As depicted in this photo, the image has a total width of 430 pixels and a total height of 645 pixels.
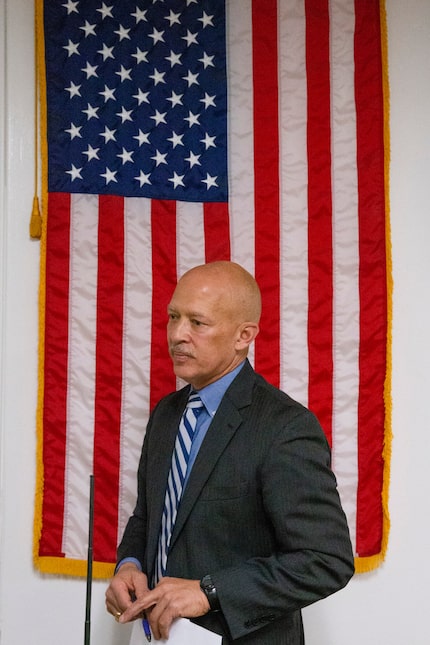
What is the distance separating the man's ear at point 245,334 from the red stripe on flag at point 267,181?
539 mm

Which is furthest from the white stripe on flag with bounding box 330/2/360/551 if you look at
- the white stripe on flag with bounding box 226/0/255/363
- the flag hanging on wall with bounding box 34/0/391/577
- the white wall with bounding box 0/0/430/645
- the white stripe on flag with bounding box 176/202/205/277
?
the white stripe on flag with bounding box 176/202/205/277

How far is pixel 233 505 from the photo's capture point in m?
1.78

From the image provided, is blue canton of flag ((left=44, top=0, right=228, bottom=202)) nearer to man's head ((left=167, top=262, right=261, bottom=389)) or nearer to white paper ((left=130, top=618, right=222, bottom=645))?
man's head ((left=167, top=262, right=261, bottom=389))

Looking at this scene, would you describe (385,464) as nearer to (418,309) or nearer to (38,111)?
(418,309)

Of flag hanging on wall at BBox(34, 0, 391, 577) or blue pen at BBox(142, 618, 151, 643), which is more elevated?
flag hanging on wall at BBox(34, 0, 391, 577)

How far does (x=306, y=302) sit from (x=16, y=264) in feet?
2.94

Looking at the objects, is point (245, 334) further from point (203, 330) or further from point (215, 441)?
point (215, 441)

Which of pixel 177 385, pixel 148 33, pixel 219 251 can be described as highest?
Result: pixel 148 33

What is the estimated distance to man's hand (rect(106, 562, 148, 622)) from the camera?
1.84 m

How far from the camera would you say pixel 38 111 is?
2.47 meters

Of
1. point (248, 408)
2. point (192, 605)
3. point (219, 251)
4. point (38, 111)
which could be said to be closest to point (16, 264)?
point (38, 111)

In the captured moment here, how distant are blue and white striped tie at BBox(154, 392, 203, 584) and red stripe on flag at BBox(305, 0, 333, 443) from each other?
0.65 metres

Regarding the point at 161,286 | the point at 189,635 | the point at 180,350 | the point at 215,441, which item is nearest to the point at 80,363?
the point at 161,286

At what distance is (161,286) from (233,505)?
2.93 feet
